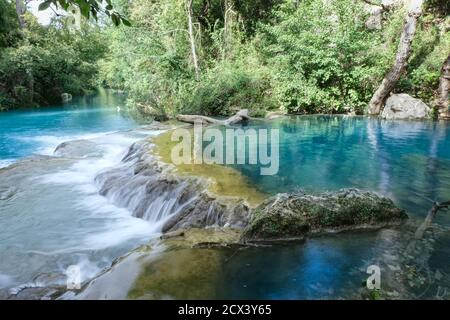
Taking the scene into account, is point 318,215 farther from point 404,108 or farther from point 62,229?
point 404,108

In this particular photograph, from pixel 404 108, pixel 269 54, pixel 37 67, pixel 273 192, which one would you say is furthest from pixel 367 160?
pixel 37 67

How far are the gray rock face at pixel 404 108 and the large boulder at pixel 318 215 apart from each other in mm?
11039

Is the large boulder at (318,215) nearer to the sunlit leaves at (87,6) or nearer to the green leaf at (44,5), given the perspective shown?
the sunlit leaves at (87,6)

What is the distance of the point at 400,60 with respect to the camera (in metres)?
15.4

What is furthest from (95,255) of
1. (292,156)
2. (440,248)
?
(292,156)

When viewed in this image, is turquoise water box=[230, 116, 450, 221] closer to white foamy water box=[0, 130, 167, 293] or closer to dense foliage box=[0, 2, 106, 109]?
white foamy water box=[0, 130, 167, 293]

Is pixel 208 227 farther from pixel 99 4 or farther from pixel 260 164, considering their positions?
pixel 99 4

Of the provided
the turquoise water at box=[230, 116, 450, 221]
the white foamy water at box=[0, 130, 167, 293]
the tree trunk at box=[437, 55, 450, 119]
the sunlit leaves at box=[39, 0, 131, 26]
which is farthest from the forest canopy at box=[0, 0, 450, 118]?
the sunlit leaves at box=[39, 0, 131, 26]

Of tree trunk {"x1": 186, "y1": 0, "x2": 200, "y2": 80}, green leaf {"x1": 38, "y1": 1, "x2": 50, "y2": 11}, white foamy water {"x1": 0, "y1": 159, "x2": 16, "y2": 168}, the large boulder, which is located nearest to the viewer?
green leaf {"x1": 38, "y1": 1, "x2": 50, "y2": 11}

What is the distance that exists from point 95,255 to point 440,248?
15.8ft

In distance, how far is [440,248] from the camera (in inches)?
189

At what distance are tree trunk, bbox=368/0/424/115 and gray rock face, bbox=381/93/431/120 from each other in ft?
1.21

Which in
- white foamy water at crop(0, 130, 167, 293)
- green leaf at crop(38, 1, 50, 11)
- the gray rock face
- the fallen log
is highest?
green leaf at crop(38, 1, 50, 11)

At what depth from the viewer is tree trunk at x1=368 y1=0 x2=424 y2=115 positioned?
48.5 ft
